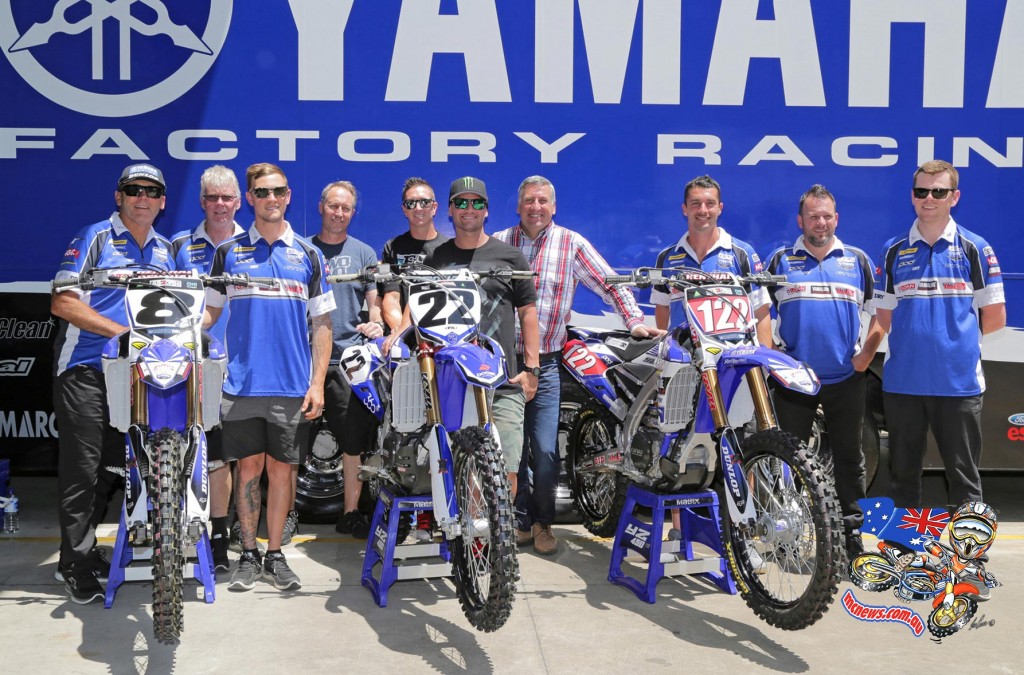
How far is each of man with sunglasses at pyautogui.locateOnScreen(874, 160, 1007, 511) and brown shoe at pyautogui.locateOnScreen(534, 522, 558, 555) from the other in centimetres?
191

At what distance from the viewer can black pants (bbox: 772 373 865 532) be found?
500 centimetres

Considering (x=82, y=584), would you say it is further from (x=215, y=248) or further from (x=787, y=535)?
(x=787, y=535)

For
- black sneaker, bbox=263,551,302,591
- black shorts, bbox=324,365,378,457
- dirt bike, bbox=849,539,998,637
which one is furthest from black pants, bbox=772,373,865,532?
black sneaker, bbox=263,551,302,591

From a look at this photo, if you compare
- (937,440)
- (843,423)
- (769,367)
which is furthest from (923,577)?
(769,367)

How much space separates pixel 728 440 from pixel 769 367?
1.27ft

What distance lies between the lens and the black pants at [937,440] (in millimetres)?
4672

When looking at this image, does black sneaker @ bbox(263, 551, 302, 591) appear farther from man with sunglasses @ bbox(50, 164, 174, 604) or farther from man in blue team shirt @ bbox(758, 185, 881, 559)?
man in blue team shirt @ bbox(758, 185, 881, 559)

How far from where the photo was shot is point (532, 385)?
4992 mm

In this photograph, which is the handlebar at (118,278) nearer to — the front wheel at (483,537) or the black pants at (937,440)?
the front wheel at (483,537)

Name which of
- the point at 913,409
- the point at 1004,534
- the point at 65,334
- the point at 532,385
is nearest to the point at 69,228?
the point at 65,334

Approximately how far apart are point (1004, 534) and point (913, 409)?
5.36 feet

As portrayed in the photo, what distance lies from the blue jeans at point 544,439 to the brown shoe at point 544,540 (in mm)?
50

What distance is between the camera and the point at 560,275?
531 centimetres

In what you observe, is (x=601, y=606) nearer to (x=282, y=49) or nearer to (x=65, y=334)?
(x=65, y=334)
